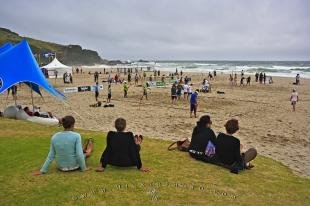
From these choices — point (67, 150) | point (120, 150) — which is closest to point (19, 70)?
point (67, 150)

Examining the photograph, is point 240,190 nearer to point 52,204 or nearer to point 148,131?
point 52,204

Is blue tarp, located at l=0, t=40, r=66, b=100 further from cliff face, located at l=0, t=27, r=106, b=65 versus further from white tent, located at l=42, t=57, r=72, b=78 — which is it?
cliff face, located at l=0, t=27, r=106, b=65

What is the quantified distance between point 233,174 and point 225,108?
17998 mm

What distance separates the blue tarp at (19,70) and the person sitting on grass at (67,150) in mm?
8011

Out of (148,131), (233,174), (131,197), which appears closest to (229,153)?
(233,174)

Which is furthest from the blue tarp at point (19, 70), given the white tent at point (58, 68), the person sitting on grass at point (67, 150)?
the white tent at point (58, 68)

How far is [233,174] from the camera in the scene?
25.4 feet

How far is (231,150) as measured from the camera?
25.7 ft

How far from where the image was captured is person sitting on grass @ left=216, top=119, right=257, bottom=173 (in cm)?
760

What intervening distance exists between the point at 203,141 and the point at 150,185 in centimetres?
214

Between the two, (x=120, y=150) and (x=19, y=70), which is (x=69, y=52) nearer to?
(x=19, y=70)

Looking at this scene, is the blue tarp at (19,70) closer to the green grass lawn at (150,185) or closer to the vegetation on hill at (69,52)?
the green grass lawn at (150,185)

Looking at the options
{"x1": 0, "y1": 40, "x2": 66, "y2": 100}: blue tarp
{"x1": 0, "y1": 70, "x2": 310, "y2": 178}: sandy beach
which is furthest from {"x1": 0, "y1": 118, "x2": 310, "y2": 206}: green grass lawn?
{"x1": 0, "y1": 40, "x2": 66, "y2": 100}: blue tarp

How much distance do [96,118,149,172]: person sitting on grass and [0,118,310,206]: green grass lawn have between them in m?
0.16
